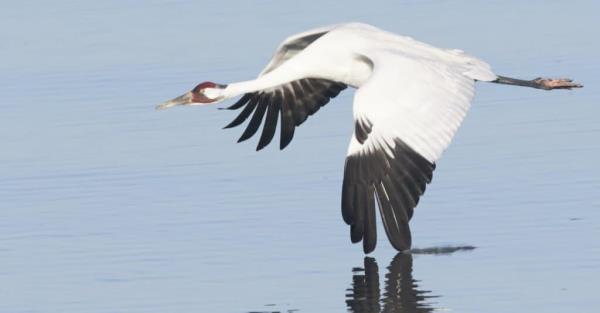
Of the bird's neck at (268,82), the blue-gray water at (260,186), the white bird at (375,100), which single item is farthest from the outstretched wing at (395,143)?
the bird's neck at (268,82)

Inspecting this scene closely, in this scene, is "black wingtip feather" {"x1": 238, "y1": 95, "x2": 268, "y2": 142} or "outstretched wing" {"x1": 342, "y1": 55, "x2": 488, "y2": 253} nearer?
"outstretched wing" {"x1": 342, "y1": 55, "x2": 488, "y2": 253}

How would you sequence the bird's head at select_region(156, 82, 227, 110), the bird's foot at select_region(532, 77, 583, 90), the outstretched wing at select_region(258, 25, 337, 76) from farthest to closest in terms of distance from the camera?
the bird's foot at select_region(532, 77, 583, 90) < the outstretched wing at select_region(258, 25, 337, 76) < the bird's head at select_region(156, 82, 227, 110)

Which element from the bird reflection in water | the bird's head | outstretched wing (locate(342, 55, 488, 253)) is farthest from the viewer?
the bird's head

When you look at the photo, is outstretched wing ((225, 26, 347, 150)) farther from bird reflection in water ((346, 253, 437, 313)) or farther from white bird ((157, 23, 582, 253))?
bird reflection in water ((346, 253, 437, 313))

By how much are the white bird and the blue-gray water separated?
0.50 meters

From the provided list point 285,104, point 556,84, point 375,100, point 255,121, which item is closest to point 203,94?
point 255,121

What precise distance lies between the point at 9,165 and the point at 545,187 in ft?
15.9

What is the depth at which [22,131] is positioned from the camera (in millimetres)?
17641

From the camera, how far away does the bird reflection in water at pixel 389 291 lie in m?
11.5

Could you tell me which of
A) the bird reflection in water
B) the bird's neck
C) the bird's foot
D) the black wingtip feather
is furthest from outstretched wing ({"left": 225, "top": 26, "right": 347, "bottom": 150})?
the bird reflection in water

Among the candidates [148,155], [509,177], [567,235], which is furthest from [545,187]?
[148,155]

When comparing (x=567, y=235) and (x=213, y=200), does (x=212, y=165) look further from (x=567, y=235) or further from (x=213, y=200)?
(x=567, y=235)

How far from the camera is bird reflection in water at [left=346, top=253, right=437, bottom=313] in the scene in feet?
37.7

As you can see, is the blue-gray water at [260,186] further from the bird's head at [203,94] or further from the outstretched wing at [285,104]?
the bird's head at [203,94]
